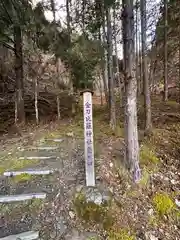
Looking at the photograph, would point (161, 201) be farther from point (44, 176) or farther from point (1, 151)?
point (1, 151)

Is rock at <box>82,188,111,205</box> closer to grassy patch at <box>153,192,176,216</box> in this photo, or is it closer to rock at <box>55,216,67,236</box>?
rock at <box>55,216,67,236</box>

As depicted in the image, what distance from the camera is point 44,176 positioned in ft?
13.5

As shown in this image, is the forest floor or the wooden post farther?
the wooden post

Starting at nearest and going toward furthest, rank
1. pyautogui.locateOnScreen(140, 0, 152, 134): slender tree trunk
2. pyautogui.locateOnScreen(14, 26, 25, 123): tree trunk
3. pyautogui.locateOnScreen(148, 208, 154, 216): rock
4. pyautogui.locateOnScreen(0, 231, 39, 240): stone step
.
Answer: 1. pyautogui.locateOnScreen(0, 231, 39, 240): stone step
2. pyautogui.locateOnScreen(148, 208, 154, 216): rock
3. pyautogui.locateOnScreen(140, 0, 152, 134): slender tree trunk
4. pyautogui.locateOnScreen(14, 26, 25, 123): tree trunk

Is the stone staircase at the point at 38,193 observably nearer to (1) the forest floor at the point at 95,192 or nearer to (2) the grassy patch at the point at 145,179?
(1) the forest floor at the point at 95,192

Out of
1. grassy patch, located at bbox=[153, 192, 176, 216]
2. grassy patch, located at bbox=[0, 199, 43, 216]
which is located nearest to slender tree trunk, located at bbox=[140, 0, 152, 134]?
grassy patch, located at bbox=[153, 192, 176, 216]

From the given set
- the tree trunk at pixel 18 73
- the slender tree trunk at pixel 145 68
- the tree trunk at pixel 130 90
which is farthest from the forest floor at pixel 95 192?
the tree trunk at pixel 18 73

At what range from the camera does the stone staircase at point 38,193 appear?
2963 mm

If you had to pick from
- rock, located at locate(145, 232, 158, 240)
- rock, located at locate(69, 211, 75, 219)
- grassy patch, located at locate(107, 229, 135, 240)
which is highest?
rock, located at locate(69, 211, 75, 219)

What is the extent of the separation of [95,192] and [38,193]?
0.87m

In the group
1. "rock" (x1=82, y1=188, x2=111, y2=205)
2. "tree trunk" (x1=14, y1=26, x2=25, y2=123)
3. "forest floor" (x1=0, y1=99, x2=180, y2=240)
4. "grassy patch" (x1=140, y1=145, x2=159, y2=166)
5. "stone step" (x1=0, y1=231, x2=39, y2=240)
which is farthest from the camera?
"tree trunk" (x1=14, y1=26, x2=25, y2=123)

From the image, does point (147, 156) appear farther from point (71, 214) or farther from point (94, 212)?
point (71, 214)

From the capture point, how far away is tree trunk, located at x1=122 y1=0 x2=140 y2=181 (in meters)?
3.92

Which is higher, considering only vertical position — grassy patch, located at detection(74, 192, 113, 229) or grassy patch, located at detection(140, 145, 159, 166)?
grassy patch, located at detection(140, 145, 159, 166)
